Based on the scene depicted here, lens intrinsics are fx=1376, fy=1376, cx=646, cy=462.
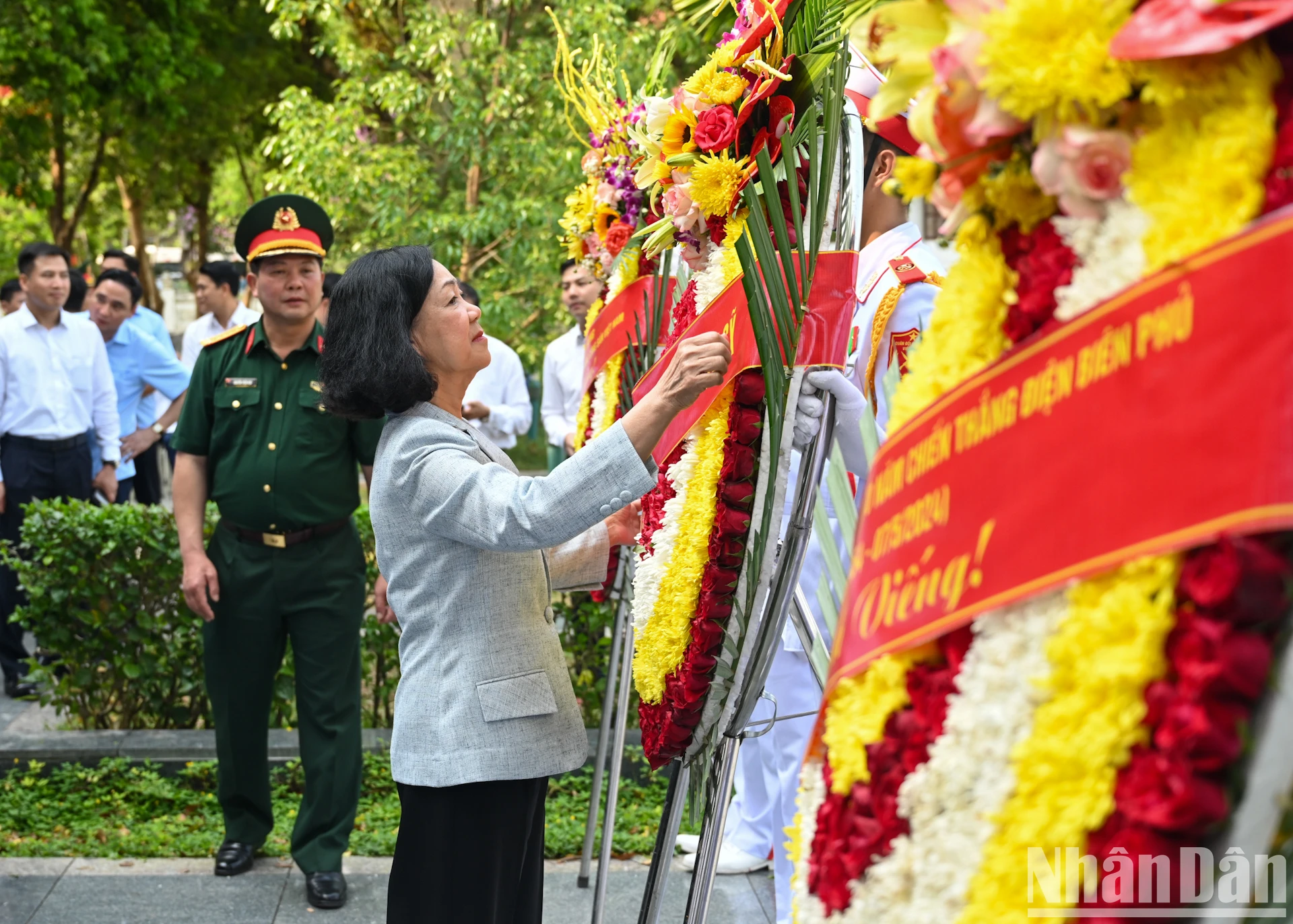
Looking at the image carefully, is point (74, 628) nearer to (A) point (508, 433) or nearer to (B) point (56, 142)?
(A) point (508, 433)

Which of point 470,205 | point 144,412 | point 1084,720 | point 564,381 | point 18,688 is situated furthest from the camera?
point 470,205

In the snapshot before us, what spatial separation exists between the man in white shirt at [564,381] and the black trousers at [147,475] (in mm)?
2907

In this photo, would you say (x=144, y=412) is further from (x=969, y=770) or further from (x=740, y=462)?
(x=969, y=770)

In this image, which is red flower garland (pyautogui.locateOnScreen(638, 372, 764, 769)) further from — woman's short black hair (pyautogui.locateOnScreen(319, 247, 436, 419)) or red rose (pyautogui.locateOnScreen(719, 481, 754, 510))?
woman's short black hair (pyautogui.locateOnScreen(319, 247, 436, 419))

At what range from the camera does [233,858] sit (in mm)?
4582

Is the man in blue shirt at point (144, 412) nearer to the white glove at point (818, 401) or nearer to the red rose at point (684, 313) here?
the red rose at point (684, 313)

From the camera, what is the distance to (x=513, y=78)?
10086 millimetres

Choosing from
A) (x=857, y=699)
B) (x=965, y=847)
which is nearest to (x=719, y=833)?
(x=857, y=699)

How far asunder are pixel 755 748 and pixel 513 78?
686 centimetres

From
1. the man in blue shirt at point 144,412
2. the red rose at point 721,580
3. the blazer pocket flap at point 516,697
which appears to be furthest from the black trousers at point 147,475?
the red rose at point 721,580

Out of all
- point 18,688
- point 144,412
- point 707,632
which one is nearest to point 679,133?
point 707,632

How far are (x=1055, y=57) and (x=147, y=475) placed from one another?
8720 mm

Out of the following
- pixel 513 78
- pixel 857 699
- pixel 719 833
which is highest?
pixel 513 78

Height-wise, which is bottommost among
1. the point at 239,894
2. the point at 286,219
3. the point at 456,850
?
the point at 239,894
